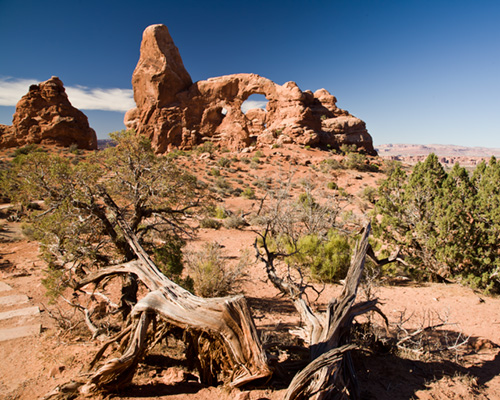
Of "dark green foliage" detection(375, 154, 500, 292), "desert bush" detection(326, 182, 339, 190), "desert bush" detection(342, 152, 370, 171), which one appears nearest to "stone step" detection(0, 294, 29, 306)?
"dark green foliage" detection(375, 154, 500, 292)

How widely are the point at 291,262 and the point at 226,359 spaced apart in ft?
16.9

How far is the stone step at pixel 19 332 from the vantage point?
4.13 meters

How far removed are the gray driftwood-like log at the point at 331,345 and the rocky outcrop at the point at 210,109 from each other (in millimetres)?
29039

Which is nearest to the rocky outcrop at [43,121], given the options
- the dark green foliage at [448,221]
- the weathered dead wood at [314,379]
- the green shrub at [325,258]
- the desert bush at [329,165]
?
the desert bush at [329,165]

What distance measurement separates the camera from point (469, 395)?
317cm

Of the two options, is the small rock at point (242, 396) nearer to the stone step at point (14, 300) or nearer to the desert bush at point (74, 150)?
the stone step at point (14, 300)

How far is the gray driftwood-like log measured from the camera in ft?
7.93

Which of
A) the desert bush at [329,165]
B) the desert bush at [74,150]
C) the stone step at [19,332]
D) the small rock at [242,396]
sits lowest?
the stone step at [19,332]


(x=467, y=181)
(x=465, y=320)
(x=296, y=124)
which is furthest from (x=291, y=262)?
(x=296, y=124)

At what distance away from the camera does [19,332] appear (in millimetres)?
4285

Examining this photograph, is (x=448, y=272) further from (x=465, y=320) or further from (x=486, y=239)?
(x=465, y=320)

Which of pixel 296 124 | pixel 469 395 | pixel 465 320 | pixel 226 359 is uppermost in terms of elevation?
pixel 296 124

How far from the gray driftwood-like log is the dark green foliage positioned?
4.26 metres

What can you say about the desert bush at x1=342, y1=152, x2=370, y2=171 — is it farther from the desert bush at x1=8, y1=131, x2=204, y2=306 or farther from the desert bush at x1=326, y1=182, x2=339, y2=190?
the desert bush at x1=8, y1=131, x2=204, y2=306
